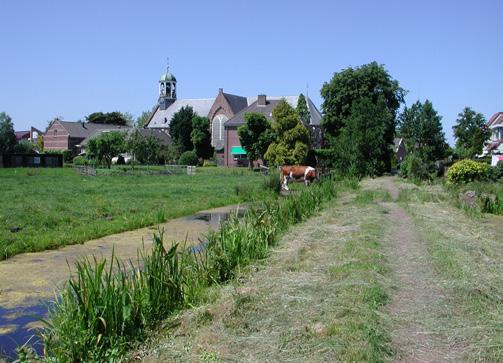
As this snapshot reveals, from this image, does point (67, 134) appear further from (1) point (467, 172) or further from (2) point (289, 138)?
(1) point (467, 172)

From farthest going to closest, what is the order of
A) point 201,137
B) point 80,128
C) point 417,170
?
point 80,128 → point 201,137 → point 417,170

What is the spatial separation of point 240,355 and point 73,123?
365 ft

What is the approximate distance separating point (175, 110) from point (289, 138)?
5078cm

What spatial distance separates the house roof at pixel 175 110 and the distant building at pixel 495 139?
47.9 m

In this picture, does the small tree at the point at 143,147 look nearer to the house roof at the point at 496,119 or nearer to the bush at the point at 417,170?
the bush at the point at 417,170

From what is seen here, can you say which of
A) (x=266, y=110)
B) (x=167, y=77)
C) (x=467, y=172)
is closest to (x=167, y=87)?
(x=167, y=77)

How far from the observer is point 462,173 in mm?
24719

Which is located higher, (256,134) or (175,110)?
(175,110)

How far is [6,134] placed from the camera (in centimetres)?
7806

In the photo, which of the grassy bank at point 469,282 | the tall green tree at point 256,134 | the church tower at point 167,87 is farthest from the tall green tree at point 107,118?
the grassy bank at point 469,282

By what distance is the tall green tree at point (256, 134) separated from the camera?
57.6 meters

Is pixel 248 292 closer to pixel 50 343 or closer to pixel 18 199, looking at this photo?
pixel 50 343

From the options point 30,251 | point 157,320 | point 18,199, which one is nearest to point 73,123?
point 18,199

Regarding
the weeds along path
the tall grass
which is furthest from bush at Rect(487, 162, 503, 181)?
the tall grass
